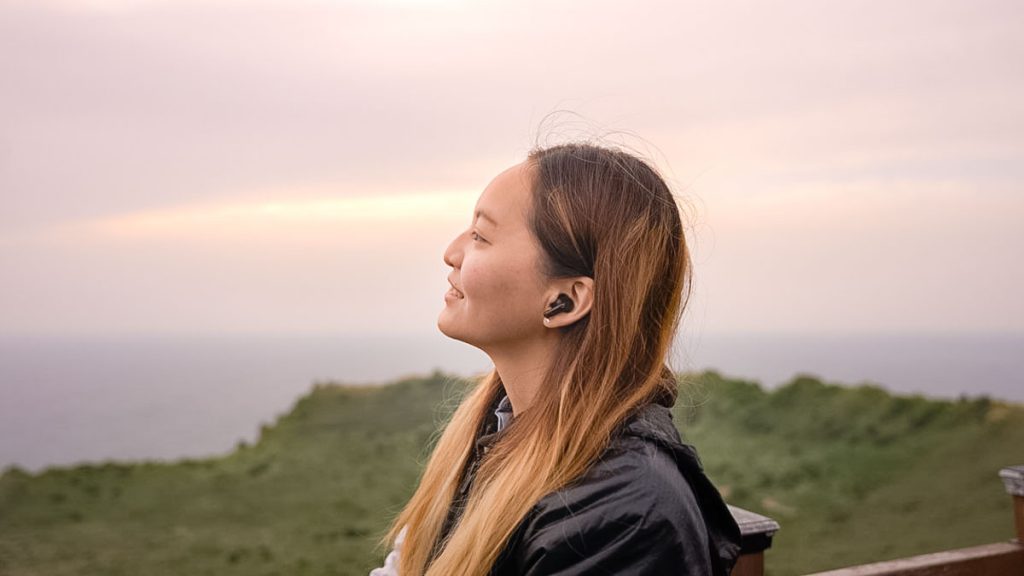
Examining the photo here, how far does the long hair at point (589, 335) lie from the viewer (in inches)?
50.2

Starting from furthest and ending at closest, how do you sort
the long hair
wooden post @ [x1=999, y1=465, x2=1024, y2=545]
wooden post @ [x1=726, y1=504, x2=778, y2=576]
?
wooden post @ [x1=999, y1=465, x2=1024, y2=545], wooden post @ [x1=726, y1=504, x2=778, y2=576], the long hair

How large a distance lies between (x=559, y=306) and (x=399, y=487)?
28.2 ft

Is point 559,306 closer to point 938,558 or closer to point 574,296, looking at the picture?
point 574,296

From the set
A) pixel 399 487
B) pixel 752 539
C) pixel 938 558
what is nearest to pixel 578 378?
pixel 752 539

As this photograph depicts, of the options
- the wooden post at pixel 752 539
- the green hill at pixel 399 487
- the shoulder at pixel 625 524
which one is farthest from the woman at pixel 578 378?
the green hill at pixel 399 487

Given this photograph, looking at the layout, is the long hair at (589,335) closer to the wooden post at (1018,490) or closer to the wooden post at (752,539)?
the wooden post at (752,539)

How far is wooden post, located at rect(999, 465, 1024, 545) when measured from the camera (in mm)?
2471

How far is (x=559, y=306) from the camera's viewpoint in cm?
140

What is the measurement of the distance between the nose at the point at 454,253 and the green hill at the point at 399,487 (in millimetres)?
5717

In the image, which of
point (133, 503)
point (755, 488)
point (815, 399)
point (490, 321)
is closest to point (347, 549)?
point (133, 503)

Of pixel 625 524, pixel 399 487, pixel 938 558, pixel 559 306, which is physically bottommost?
pixel 399 487

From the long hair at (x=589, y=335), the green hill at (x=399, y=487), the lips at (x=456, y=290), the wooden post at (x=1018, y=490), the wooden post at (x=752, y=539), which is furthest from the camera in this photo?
the green hill at (x=399, y=487)

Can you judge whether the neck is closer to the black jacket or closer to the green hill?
the black jacket

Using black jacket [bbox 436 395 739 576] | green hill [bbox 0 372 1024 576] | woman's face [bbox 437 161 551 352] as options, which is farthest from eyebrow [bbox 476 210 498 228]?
green hill [bbox 0 372 1024 576]
